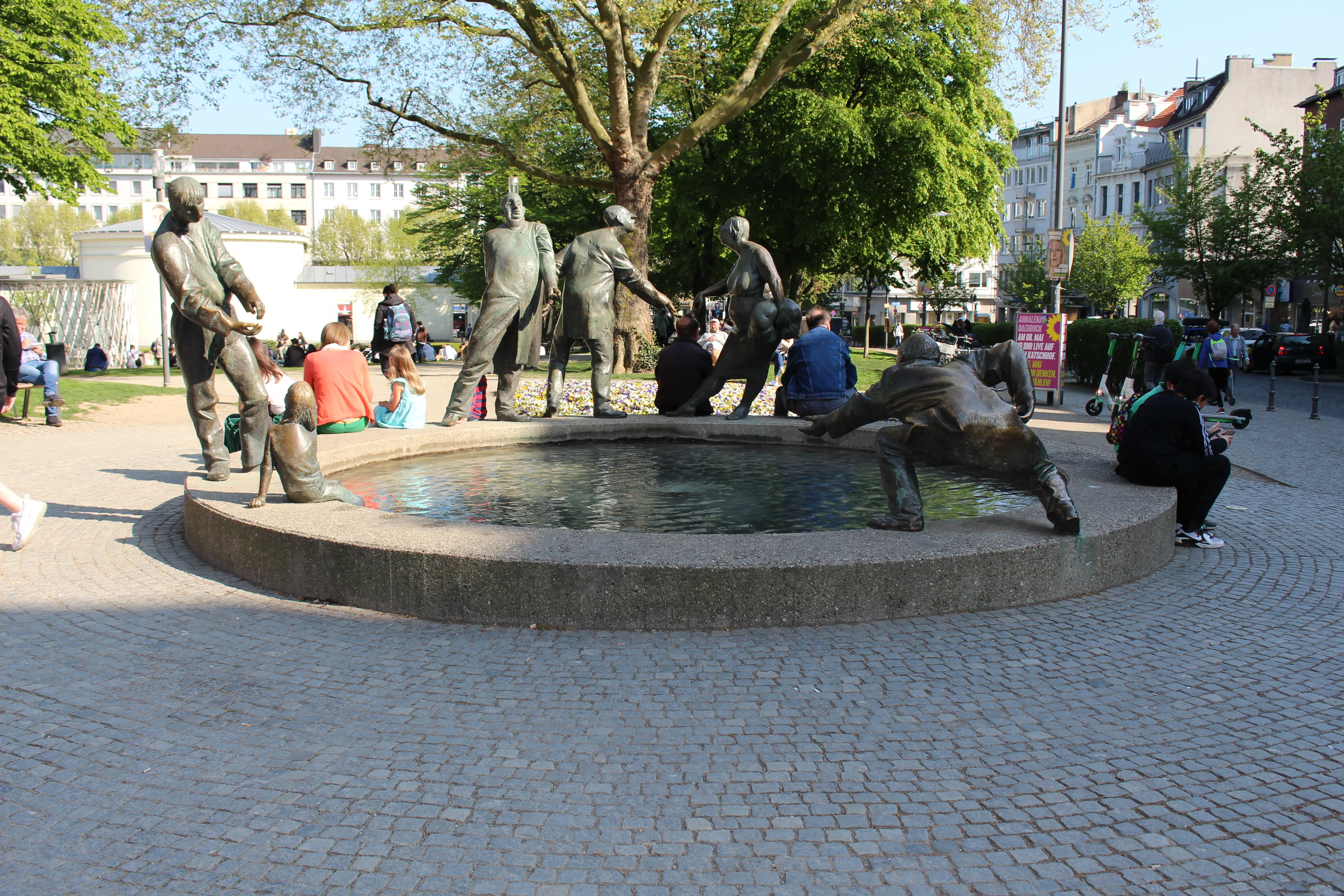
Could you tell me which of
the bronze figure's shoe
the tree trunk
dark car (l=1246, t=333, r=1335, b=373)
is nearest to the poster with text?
the tree trunk

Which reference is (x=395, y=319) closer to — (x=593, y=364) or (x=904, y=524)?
(x=593, y=364)

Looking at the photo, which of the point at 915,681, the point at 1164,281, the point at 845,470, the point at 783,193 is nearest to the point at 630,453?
the point at 845,470

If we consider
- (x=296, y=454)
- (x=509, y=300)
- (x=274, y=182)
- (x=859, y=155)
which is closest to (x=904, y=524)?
(x=296, y=454)

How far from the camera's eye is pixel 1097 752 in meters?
3.81

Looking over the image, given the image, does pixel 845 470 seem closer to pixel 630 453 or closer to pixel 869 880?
pixel 630 453

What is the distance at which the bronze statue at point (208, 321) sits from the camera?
7.52 metres

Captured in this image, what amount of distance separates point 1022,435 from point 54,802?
4.73 m

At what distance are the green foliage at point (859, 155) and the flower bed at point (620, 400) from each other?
14577 millimetres

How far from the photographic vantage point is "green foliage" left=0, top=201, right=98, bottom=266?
9669cm

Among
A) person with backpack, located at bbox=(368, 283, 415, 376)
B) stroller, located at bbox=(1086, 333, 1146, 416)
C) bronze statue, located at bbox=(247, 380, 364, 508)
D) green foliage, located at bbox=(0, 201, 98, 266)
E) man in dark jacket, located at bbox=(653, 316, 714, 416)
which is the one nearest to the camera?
bronze statue, located at bbox=(247, 380, 364, 508)

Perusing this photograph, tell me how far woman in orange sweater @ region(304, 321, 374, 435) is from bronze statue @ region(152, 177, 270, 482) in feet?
6.80

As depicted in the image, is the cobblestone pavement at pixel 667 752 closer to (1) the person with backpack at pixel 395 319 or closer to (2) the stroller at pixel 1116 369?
(2) the stroller at pixel 1116 369

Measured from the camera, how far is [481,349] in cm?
1017

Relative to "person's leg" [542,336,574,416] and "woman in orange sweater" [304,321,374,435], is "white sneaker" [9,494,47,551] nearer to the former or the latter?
"woman in orange sweater" [304,321,374,435]
